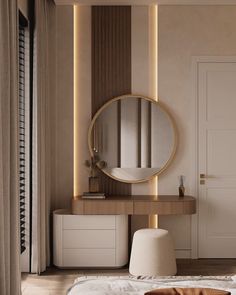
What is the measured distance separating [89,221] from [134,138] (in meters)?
1.01

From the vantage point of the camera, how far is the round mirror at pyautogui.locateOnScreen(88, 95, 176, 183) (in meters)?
5.82

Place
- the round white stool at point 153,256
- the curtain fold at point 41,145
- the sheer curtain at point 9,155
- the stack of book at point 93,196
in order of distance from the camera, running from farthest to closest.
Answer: the stack of book at point 93,196 < the curtain fold at point 41,145 < the round white stool at point 153,256 < the sheer curtain at point 9,155

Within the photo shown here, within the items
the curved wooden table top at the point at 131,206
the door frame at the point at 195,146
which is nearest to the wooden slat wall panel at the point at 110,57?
the curved wooden table top at the point at 131,206

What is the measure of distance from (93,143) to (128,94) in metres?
0.63

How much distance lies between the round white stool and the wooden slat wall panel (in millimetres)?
1028

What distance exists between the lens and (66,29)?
19.2ft

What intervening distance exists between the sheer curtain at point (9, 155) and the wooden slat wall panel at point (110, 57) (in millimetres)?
2073

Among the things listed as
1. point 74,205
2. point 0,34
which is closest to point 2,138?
point 0,34

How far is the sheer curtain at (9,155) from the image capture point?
3.49m

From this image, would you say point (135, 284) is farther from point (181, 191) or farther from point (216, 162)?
point (216, 162)

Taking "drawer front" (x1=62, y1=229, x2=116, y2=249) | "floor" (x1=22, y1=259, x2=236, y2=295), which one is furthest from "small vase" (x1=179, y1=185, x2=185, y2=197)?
"drawer front" (x1=62, y1=229, x2=116, y2=249)

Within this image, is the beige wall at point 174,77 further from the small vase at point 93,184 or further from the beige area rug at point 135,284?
the beige area rug at point 135,284

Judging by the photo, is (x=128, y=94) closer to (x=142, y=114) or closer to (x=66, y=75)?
(x=142, y=114)

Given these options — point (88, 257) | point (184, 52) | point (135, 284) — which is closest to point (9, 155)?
point (135, 284)
